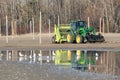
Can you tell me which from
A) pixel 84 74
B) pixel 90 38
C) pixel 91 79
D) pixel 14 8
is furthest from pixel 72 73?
pixel 14 8

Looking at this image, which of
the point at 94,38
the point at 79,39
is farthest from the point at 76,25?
the point at 94,38

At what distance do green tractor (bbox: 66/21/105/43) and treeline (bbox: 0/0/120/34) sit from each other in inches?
894

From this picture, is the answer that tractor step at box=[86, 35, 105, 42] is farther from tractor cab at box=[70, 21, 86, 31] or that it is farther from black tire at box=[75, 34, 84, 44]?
tractor cab at box=[70, 21, 86, 31]

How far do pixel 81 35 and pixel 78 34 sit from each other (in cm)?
63

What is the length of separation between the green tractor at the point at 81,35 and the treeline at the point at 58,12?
894 inches

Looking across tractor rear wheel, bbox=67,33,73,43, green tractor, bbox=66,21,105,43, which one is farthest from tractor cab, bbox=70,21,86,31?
tractor rear wheel, bbox=67,33,73,43

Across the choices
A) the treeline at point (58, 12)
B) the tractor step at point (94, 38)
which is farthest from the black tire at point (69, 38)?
the treeline at point (58, 12)

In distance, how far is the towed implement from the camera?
38.9 meters

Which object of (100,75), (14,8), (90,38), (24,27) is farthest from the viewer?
(14,8)

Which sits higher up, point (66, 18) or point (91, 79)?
point (66, 18)

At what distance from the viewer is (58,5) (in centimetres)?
7669

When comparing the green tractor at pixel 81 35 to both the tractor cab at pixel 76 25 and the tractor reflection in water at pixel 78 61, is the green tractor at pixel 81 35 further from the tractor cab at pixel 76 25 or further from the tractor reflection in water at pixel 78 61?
the tractor reflection in water at pixel 78 61

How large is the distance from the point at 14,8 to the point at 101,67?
59719 millimetres

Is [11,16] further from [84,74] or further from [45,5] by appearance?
[84,74]
